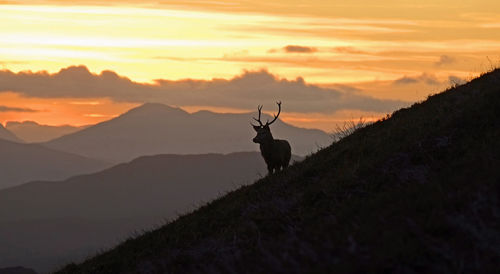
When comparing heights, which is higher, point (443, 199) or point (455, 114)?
point (455, 114)

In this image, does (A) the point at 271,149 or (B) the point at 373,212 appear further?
(A) the point at 271,149

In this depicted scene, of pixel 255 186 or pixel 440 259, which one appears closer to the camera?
pixel 440 259

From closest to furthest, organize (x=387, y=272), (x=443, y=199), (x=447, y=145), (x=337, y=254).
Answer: (x=387, y=272) < (x=337, y=254) < (x=443, y=199) < (x=447, y=145)

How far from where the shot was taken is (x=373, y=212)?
11.7 m

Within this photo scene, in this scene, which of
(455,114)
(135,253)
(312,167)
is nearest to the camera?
(455,114)

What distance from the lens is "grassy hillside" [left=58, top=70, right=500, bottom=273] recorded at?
9.08 metres

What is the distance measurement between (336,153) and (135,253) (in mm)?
6341

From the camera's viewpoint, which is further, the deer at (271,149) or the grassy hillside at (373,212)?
the deer at (271,149)

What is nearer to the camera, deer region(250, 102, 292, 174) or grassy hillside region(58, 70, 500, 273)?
grassy hillside region(58, 70, 500, 273)

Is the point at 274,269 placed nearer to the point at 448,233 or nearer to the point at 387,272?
the point at 387,272

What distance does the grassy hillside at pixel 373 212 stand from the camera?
29.8ft

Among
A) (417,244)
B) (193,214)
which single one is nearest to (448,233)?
(417,244)

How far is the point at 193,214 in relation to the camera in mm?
24953

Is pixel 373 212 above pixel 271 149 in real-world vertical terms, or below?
below
